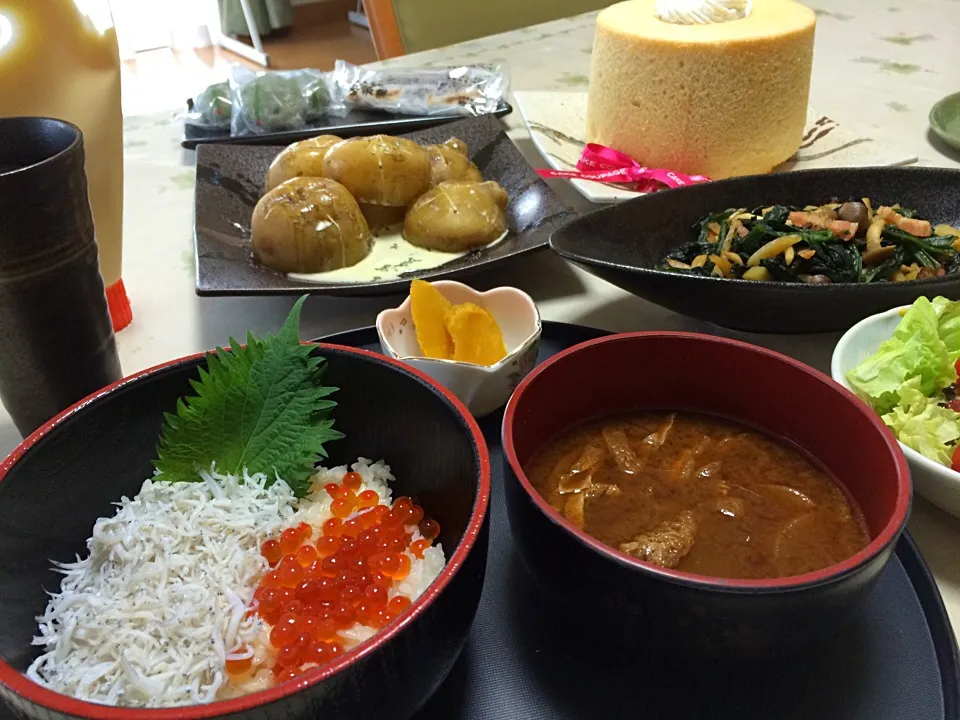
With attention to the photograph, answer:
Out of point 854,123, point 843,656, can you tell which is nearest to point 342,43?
point 854,123

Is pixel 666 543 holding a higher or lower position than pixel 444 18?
lower

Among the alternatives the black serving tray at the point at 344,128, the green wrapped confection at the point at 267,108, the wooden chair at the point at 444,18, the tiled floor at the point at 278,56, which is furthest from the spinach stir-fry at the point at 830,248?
the tiled floor at the point at 278,56

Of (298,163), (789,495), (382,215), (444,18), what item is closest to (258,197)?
(298,163)

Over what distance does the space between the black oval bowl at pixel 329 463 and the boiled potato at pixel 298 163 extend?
668 millimetres

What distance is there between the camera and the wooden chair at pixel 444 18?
95.2 inches

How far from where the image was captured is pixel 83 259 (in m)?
0.78

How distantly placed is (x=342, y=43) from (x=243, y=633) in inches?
252

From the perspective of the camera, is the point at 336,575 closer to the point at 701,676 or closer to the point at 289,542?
the point at 289,542

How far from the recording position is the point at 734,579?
0.52m

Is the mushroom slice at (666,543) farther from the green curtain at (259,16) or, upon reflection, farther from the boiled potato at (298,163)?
the green curtain at (259,16)

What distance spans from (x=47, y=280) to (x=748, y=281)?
76cm

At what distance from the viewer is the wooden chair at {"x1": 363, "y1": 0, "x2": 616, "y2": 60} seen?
2418 millimetres

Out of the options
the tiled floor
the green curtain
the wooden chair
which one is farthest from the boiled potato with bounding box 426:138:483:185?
the green curtain

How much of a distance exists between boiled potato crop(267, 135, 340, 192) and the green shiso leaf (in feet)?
2.08
